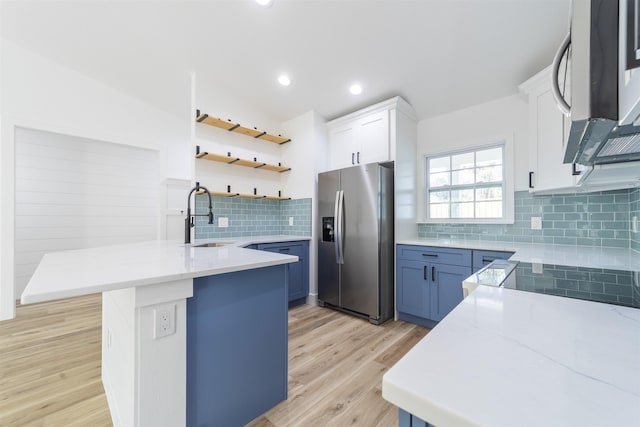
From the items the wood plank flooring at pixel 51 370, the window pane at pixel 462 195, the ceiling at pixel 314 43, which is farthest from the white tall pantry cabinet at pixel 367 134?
the wood plank flooring at pixel 51 370

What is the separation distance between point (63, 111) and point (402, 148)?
440 cm

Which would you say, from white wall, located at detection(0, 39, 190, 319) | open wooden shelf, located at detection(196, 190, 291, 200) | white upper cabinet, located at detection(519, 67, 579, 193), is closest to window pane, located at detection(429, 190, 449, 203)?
white upper cabinet, located at detection(519, 67, 579, 193)

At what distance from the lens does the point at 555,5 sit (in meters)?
1.78

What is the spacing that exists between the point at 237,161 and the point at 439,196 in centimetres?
268

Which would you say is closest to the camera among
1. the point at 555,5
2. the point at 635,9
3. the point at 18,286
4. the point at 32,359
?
the point at 635,9

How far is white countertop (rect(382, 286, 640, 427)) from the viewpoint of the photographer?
31 centimetres

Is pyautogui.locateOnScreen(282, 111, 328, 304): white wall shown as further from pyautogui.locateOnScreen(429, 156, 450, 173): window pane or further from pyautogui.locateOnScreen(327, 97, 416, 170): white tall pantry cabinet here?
pyautogui.locateOnScreen(429, 156, 450, 173): window pane

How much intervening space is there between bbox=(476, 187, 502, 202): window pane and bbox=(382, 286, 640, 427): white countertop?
260 centimetres

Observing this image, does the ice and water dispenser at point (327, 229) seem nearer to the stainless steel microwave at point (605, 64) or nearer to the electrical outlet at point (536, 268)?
the electrical outlet at point (536, 268)

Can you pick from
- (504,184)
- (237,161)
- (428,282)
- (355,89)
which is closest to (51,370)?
(237,161)

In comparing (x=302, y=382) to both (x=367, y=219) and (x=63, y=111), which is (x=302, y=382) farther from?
(x=63, y=111)

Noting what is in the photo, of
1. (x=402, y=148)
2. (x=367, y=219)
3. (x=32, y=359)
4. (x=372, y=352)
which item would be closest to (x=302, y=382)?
(x=372, y=352)

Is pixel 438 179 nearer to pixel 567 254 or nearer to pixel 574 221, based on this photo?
pixel 574 221

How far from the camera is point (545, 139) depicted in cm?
216
